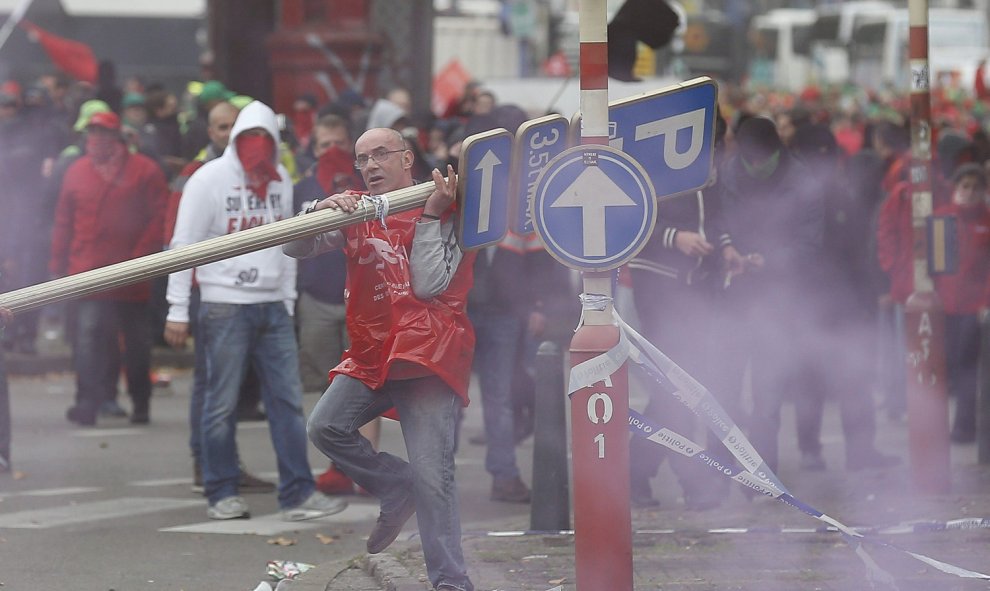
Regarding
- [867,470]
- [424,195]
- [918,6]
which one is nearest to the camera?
[424,195]

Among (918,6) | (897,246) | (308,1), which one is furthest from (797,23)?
(918,6)

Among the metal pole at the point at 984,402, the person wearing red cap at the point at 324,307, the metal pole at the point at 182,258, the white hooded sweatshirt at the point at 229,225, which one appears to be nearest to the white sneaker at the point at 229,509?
the person wearing red cap at the point at 324,307

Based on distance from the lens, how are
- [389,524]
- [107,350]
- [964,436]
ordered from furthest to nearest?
[107,350], [964,436], [389,524]

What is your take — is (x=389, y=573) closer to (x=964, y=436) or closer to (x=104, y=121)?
(x=104, y=121)

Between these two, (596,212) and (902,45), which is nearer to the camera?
(596,212)

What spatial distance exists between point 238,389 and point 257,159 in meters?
1.11

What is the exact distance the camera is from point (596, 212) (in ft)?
19.3

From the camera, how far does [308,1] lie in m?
19.5

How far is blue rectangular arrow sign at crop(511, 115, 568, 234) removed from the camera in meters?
6.13

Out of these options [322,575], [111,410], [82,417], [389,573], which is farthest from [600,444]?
[111,410]

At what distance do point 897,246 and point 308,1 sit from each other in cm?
907

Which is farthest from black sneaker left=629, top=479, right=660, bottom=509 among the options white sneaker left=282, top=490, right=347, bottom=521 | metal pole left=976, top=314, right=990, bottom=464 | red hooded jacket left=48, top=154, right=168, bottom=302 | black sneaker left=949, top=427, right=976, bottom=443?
red hooded jacket left=48, top=154, right=168, bottom=302

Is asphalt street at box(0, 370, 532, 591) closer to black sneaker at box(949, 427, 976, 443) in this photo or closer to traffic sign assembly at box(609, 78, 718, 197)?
traffic sign assembly at box(609, 78, 718, 197)

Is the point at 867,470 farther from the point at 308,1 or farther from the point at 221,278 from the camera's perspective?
the point at 308,1
